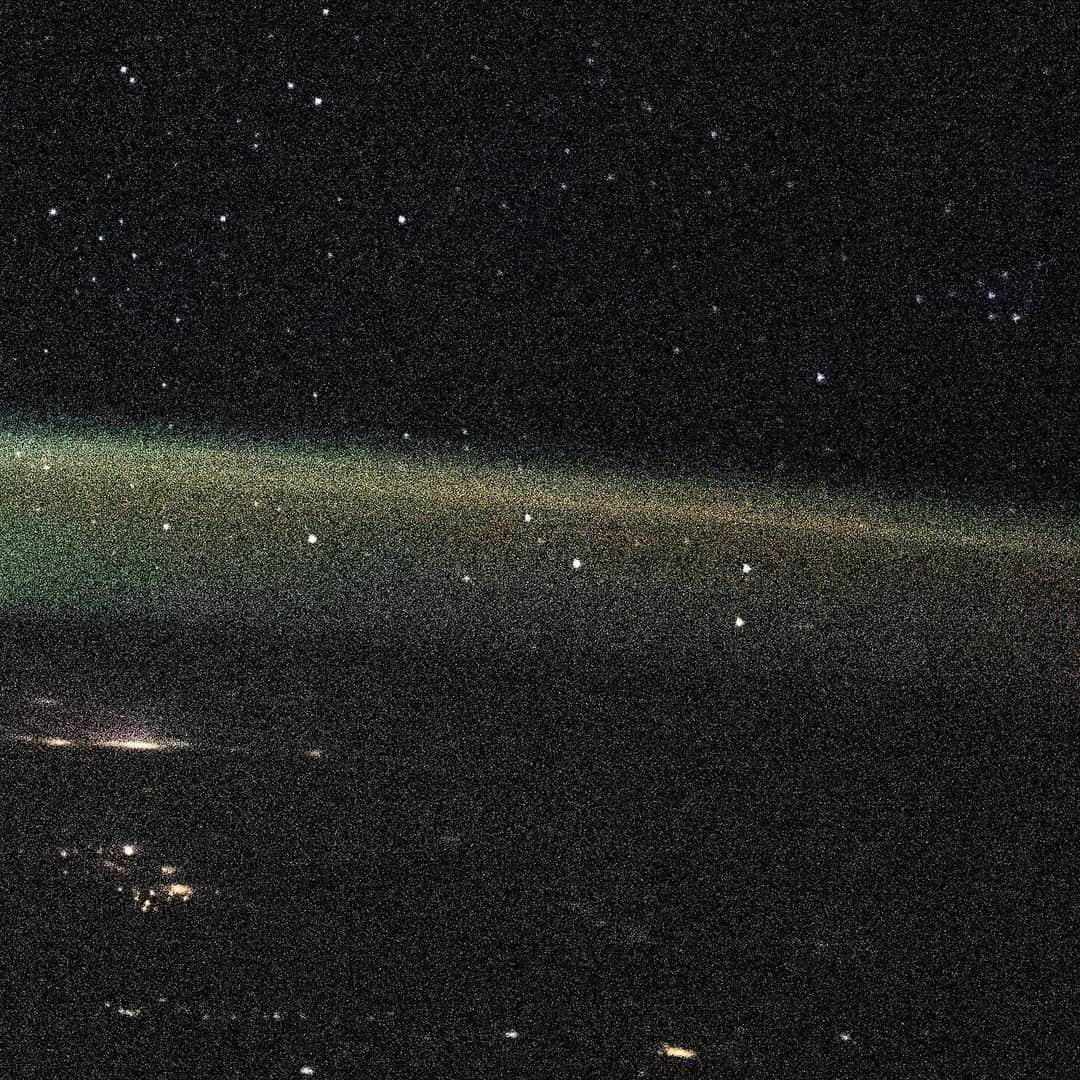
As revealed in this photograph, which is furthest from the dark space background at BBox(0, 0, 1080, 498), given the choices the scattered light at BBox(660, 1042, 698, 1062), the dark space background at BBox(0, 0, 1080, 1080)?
the scattered light at BBox(660, 1042, 698, 1062)

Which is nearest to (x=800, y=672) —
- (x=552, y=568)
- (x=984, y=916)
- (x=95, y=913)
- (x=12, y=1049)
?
(x=552, y=568)

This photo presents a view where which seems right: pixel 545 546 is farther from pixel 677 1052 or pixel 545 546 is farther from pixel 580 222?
pixel 677 1052

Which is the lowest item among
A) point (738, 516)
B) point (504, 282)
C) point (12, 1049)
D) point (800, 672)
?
point (12, 1049)

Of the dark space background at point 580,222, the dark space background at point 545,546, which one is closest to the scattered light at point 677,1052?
the dark space background at point 545,546

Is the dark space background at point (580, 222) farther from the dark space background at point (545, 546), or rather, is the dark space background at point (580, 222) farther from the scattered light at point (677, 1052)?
the scattered light at point (677, 1052)

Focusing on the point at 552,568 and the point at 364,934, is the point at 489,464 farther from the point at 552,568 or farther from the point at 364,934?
the point at 364,934

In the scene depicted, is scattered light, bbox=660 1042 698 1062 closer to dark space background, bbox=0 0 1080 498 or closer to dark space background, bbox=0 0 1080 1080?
dark space background, bbox=0 0 1080 1080

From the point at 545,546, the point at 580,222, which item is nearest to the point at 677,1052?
the point at 545,546
